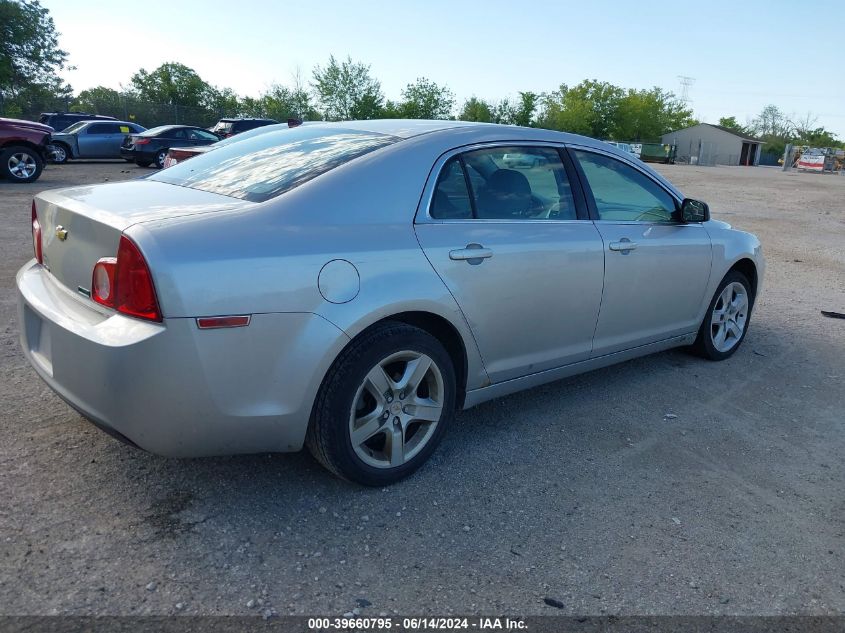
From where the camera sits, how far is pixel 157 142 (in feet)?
69.8

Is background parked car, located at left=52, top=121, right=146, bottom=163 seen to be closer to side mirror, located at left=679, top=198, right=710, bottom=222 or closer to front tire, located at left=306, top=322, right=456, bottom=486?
side mirror, located at left=679, top=198, right=710, bottom=222

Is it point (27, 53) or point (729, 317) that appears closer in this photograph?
point (729, 317)

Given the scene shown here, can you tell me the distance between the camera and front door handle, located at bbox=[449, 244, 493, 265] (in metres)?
3.09

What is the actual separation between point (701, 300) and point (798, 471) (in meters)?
1.54

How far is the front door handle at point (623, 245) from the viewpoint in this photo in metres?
3.87

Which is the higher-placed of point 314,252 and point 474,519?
point 314,252

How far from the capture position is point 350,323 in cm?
268

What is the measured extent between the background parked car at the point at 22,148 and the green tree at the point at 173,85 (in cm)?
5100

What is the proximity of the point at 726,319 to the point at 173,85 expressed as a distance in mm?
68716

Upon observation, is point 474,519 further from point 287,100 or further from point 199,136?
point 287,100

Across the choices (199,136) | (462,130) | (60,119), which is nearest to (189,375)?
(462,130)

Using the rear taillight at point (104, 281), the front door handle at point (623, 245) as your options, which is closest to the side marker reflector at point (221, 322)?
the rear taillight at point (104, 281)

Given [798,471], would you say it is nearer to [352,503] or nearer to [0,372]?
[352,503]

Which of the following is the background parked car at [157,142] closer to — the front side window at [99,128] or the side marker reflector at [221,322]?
the front side window at [99,128]
